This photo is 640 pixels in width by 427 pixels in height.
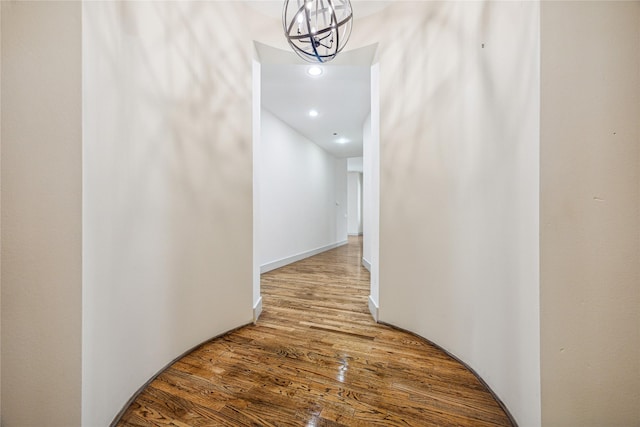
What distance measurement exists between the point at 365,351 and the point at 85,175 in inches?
68.8

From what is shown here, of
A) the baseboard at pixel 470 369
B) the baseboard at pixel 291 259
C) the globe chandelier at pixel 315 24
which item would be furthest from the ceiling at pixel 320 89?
the baseboard at pixel 291 259

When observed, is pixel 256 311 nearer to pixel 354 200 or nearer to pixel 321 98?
pixel 321 98

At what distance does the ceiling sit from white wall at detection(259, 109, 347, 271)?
0.39 metres

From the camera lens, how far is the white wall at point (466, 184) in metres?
1.00

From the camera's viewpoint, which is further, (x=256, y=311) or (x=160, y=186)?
(x=256, y=311)

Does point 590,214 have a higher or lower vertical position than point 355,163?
lower

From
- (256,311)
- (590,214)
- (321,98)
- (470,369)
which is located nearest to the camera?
(590,214)

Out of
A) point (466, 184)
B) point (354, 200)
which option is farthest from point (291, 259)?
point (354, 200)

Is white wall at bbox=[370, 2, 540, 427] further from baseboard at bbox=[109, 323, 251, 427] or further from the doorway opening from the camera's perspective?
baseboard at bbox=[109, 323, 251, 427]

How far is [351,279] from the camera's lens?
364 centimetres

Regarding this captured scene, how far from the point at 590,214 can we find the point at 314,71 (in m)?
2.65

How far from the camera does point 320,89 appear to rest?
3.23 m

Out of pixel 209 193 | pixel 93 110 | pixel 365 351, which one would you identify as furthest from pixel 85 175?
pixel 365 351

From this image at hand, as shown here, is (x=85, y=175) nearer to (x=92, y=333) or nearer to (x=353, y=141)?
(x=92, y=333)
